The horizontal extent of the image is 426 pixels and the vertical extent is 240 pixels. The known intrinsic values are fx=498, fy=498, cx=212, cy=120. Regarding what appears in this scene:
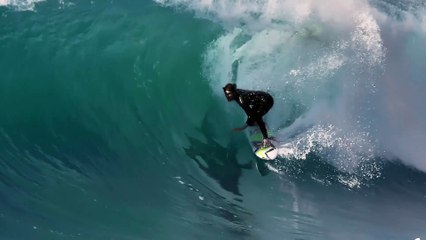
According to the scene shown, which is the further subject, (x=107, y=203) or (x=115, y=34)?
(x=107, y=203)

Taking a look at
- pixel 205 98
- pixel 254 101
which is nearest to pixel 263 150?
pixel 254 101

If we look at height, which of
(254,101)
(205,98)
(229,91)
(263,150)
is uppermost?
(205,98)

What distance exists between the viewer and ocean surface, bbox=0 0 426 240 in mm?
10609

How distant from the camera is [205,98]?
36.1 ft

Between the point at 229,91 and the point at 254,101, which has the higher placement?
the point at 229,91

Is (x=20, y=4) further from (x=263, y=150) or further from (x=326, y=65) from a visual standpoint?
(x=326, y=65)

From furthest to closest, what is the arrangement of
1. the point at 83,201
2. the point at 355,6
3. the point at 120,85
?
1. the point at 83,201
2. the point at 355,6
3. the point at 120,85

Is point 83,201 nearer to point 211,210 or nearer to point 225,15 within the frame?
point 211,210

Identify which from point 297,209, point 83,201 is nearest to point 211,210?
point 297,209

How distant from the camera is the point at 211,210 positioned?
13.0 meters

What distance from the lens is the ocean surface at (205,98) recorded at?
1061 cm

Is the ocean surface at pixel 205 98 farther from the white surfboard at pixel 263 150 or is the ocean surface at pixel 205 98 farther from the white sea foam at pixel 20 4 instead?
the white surfboard at pixel 263 150

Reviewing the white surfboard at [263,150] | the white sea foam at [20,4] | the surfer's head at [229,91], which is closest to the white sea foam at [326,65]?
the white surfboard at [263,150]

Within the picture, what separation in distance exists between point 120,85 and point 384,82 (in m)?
6.07
